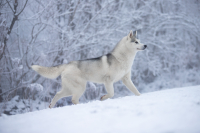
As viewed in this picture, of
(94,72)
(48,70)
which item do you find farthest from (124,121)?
(48,70)

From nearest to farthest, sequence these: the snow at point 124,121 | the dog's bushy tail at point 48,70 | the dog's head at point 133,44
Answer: the snow at point 124,121 → the dog's bushy tail at point 48,70 → the dog's head at point 133,44

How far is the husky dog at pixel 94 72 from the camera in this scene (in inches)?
160

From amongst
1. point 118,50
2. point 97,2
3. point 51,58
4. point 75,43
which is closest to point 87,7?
point 97,2

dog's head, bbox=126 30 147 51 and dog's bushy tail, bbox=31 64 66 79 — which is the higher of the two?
dog's head, bbox=126 30 147 51

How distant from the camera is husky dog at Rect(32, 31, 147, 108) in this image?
4.06 m

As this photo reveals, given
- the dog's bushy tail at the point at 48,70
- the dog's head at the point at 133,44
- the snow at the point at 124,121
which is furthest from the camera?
the dog's head at the point at 133,44

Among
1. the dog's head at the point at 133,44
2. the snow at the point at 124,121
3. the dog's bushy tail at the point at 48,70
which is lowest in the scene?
the snow at the point at 124,121

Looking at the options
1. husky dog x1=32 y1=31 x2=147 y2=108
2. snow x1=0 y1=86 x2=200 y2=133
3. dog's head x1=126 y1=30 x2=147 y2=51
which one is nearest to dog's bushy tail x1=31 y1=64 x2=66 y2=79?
husky dog x1=32 y1=31 x2=147 y2=108

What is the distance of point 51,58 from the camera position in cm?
752

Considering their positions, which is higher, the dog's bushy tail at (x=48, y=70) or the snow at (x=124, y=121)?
the dog's bushy tail at (x=48, y=70)

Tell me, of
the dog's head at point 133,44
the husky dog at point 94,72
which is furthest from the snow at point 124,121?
the dog's head at point 133,44

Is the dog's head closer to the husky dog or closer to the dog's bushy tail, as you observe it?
the husky dog

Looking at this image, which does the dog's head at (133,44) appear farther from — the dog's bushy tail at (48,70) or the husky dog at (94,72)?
the dog's bushy tail at (48,70)

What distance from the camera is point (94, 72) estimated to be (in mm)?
4184
